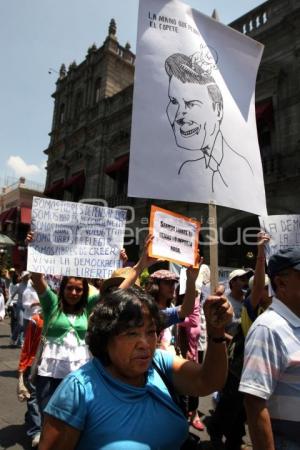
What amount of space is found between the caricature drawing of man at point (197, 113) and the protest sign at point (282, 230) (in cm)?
76

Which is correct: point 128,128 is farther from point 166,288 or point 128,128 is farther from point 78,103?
point 166,288

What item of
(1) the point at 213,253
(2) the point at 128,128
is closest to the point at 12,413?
(1) the point at 213,253

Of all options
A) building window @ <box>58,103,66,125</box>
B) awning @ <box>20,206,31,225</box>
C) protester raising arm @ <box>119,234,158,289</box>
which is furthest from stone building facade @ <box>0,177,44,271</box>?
protester raising arm @ <box>119,234,158,289</box>

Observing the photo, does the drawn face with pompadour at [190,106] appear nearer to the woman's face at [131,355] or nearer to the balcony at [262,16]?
the woman's face at [131,355]

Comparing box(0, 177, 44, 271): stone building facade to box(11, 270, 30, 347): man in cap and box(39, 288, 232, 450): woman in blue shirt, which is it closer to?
box(11, 270, 30, 347): man in cap

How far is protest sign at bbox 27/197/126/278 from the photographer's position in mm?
A: 3250

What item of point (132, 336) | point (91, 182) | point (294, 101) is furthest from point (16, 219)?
point (132, 336)

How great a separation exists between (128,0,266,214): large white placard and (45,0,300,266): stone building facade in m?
7.16

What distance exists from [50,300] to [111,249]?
0.83 meters

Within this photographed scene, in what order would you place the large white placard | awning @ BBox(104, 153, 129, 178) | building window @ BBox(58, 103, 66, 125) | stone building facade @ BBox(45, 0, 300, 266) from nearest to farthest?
the large white placard < stone building facade @ BBox(45, 0, 300, 266) < awning @ BBox(104, 153, 129, 178) < building window @ BBox(58, 103, 66, 125)

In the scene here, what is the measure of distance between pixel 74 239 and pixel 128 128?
46.7ft

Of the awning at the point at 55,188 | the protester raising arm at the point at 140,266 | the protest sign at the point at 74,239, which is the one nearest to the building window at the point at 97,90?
the awning at the point at 55,188

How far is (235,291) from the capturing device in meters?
4.20

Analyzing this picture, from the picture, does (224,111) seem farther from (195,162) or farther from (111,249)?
(111,249)
